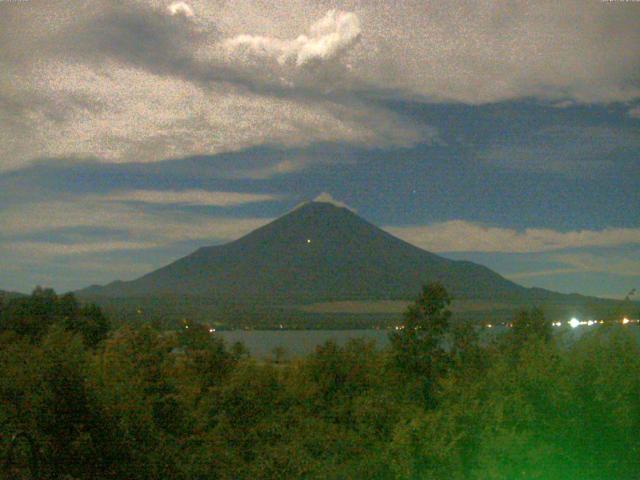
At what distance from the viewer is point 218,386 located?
1892 cm

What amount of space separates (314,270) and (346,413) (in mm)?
45406

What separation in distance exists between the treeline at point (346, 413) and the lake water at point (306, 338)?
1.07ft

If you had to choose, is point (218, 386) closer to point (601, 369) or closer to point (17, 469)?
point (17, 469)

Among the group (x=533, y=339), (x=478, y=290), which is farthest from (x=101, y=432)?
(x=478, y=290)

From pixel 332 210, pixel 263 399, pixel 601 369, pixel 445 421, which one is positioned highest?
pixel 332 210

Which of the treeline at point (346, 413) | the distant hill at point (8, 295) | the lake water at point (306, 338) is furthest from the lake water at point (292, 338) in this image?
the distant hill at point (8, 295)

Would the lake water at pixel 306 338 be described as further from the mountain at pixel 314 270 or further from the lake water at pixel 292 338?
the mountain at pixel 314 270

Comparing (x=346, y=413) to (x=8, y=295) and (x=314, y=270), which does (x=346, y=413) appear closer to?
(x=8, y=295)

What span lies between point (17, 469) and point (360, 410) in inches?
322

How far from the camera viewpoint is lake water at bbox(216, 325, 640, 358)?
7.90 m

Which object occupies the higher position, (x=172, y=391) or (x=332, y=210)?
(x=332, y=210)

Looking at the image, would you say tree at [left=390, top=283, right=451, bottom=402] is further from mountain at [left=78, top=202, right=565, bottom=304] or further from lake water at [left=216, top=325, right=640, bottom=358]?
mountain at [left=78, top=202, right=565, bottom=304]

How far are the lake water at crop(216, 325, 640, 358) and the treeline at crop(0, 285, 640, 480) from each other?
326mm

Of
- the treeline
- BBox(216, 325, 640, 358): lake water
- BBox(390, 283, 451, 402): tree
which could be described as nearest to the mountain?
BBox(216, 325, 640, 358): lake water
